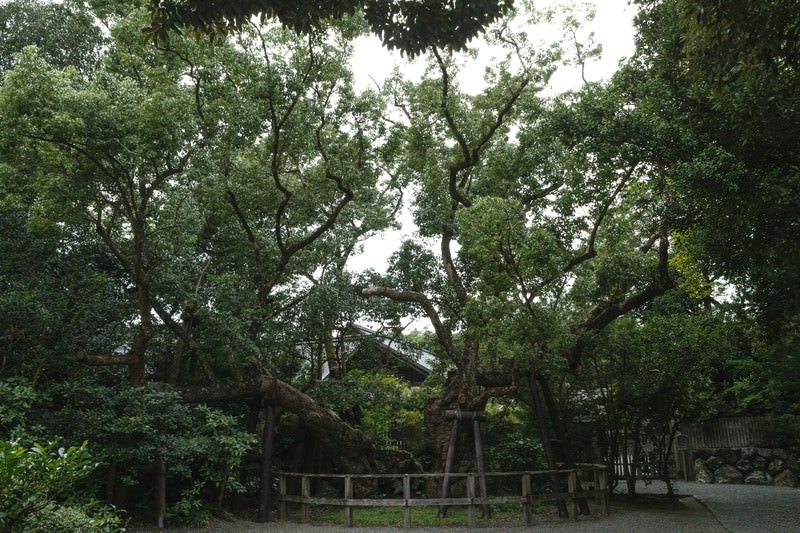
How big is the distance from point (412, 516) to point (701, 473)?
1253cm

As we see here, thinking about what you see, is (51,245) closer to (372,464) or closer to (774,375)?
(372,464)

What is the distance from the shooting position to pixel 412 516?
1332 cm

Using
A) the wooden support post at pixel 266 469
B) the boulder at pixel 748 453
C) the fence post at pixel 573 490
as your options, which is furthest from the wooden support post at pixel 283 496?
the boulder at pixel 748 453

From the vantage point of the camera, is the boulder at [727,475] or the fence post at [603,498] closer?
the fence post at [603,498]

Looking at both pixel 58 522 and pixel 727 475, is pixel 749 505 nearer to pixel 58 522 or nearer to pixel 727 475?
pixel 727 475

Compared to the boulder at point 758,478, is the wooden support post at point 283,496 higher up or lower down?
higher up

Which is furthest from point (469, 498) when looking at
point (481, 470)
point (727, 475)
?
point (727, 475)

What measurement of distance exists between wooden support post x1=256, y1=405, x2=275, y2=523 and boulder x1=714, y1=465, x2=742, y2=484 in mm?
15232

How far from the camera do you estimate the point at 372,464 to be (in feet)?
49.2

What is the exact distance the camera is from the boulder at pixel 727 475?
19766 mm

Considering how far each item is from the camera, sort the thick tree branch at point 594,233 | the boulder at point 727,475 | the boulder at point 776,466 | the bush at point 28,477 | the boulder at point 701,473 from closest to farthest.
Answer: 1. the bush at point 28,477
2. the thick tree branch at point 594,233
3. the boulder at point 776,466
4. the boulder at point 727,475
5. the boulder at point 701,473

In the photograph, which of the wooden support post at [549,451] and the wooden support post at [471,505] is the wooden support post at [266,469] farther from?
the wooden support post at [549,451]

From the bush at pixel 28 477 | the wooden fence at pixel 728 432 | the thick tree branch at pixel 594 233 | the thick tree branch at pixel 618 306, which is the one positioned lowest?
the wooden fence at pixel 728 432

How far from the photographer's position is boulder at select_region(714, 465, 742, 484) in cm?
1977
